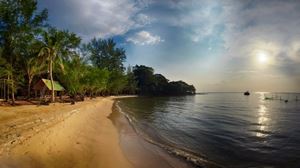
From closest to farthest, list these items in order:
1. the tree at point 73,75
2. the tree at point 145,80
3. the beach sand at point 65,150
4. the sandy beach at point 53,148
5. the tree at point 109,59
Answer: the sandy beach at point 53,148
the beach sand at point 65,150
the tree at point 73,75
the tree at point 109,59
the tree at point 145,80

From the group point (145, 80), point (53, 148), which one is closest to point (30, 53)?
point (53, 148)

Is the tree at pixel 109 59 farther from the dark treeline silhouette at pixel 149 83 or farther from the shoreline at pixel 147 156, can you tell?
the shoreline at pixel 147 156

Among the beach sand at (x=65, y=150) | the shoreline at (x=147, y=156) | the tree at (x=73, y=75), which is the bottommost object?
the shoreline at (x=147, y=156)

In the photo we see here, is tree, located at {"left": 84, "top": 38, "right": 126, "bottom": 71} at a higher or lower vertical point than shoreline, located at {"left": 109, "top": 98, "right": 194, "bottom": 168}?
higher

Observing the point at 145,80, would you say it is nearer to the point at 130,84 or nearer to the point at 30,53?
the point at 130,84

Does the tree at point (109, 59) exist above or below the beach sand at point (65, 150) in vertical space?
above

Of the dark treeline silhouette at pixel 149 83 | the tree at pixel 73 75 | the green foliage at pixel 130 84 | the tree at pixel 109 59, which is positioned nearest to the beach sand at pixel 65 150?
the tree at pixel 73 75

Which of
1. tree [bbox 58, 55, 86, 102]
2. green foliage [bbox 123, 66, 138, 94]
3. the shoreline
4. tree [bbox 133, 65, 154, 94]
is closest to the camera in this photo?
the shoreline

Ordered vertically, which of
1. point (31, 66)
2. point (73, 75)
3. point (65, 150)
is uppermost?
point (31, 66)

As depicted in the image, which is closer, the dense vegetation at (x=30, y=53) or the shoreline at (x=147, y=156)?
the shoreline at (x=147, y=156)

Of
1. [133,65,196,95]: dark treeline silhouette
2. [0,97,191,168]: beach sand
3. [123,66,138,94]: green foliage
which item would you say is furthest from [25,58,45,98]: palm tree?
[133,65,196,95]: dark treeline silhouette

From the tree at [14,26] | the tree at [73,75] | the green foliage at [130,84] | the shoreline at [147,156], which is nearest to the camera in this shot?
the shoreline at [147,156]

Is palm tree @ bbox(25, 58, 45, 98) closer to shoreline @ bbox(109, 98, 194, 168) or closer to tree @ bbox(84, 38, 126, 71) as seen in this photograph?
shoreline @ bbox(109, 98, 194, 168)

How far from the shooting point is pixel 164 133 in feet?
61.9
